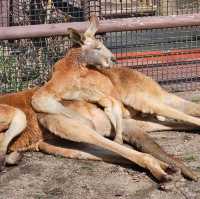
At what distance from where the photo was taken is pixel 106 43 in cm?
766

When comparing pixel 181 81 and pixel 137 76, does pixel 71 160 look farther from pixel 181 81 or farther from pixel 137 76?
pixel 181 81

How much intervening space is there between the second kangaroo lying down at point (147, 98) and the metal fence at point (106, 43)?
1499 mm

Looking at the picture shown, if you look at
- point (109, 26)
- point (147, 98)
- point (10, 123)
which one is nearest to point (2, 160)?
point (10, 123)

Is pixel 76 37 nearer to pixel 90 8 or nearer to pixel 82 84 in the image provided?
pixel 82 84

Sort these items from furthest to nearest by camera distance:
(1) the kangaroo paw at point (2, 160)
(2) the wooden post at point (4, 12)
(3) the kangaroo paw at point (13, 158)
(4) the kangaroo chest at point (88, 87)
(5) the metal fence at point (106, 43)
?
(2) the wooden post at point (4, 12)
(5) the metal fence at point (106, 43)
(4) the kangaroo chest at point (88, 87)
(3) the kangaroo paw at point (13, 158)
(1) the kangaroo paw at point (2, 160)

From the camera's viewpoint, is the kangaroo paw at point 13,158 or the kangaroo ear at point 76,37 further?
the kangaroo ear at point 76,37

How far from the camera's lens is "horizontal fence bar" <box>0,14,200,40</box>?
6730 mm

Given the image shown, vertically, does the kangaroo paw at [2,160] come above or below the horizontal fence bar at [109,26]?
below

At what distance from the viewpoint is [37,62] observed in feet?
24.5

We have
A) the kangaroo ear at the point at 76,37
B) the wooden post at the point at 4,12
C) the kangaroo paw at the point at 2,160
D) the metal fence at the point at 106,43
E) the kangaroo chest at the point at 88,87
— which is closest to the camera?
the kangaroo paw at the point at 2,160

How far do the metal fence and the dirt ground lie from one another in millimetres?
2058

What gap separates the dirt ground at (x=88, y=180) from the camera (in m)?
4.54

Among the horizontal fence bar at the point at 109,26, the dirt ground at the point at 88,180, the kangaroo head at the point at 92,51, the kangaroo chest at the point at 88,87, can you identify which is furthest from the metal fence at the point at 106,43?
the dirt ground at the point at 88,180

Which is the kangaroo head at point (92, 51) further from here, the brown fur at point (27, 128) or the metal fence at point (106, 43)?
the metal fence at point (106, 43)
